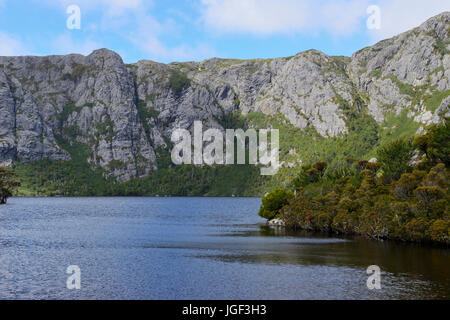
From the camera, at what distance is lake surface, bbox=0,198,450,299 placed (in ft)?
160

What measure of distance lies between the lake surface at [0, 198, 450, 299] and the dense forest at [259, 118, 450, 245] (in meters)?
4.95

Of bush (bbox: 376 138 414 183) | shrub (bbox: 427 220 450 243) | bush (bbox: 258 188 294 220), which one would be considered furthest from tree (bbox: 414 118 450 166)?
bush (bbox: 258 188 294 220)

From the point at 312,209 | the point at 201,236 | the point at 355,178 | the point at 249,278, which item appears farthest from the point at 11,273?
the point at 355,178

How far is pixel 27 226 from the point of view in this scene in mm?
125125

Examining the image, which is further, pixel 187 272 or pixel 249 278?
pixel 187 272

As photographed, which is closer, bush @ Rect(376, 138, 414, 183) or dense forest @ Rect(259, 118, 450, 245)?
dense forest @ Rect(259, 118, 450, 245)

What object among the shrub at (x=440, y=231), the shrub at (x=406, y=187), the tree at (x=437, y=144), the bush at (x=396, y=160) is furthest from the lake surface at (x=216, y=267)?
the tree at (x=437, y=144)

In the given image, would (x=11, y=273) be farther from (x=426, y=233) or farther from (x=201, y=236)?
(x=426, y=233)

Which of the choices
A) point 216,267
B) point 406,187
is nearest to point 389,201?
point 406,187

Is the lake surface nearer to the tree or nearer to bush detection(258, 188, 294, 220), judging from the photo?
the tree

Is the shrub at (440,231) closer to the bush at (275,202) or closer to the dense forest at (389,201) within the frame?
the dense forest at (389,201)

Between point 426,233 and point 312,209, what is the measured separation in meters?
42.2

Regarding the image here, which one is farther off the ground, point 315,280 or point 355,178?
point 355,178
